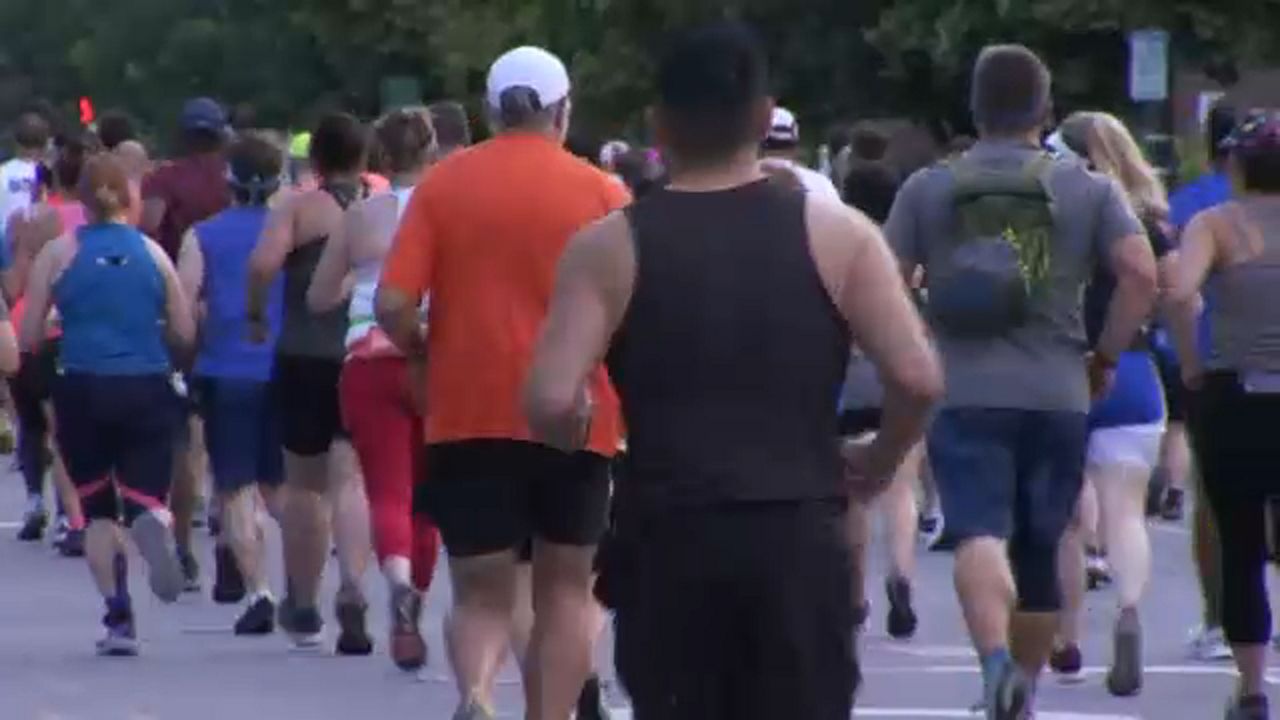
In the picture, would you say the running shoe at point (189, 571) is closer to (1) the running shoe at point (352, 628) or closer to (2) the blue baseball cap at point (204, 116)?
(2) the blue baseball cap at point (204, 116)

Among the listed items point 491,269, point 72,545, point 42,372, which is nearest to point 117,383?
point 491,269

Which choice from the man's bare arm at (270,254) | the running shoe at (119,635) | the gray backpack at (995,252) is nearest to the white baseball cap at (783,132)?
the man's bare arm at (270,254)

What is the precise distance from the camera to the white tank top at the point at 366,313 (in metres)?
12.6

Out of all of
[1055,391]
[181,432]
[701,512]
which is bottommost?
[181,432]

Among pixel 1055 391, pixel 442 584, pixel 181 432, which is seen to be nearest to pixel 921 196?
pixel 1055 391

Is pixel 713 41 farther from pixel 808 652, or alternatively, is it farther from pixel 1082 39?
pixel 1082 39

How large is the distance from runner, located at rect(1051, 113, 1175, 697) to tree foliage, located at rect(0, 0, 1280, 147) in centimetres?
3015

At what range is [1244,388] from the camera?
11.1m

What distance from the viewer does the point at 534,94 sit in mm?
10117

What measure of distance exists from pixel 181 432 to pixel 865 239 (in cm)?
778

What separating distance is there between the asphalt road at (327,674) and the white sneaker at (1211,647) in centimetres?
7

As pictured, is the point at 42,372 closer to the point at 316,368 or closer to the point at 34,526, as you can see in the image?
the point at 34,526

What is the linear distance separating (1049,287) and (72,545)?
29.1 ft

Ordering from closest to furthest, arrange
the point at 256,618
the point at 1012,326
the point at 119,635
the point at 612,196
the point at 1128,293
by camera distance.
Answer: the point at 612,196 → the point at 1012,326 → the point at 1128,293 → the point at 119,635 → the point at 256,618
